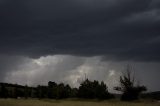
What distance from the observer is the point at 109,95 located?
10138cm

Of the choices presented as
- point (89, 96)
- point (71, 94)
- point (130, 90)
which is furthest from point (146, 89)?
point (71, 94)

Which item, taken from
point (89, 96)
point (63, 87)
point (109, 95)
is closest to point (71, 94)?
point (63, 87)

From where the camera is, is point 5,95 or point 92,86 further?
point 5,95

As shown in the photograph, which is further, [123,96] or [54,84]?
[54,84]

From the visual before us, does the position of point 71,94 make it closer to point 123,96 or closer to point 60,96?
point 60,96

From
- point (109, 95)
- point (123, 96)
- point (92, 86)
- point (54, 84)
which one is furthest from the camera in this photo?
point (54, 84)

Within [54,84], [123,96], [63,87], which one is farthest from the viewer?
[54,84]

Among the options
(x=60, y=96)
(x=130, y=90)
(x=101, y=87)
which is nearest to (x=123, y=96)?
(x=130, y=90)

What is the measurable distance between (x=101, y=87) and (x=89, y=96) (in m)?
5.73

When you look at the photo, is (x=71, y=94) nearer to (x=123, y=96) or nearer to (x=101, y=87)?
(x=101, y=87)

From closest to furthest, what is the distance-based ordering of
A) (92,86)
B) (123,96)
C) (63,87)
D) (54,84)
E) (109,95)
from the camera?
(123,96) → (109,95) → (92,86) → (63,87) → (54,84)

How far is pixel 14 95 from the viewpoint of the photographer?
12362 cm

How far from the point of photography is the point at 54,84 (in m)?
129

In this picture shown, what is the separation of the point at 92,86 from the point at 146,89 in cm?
2127
